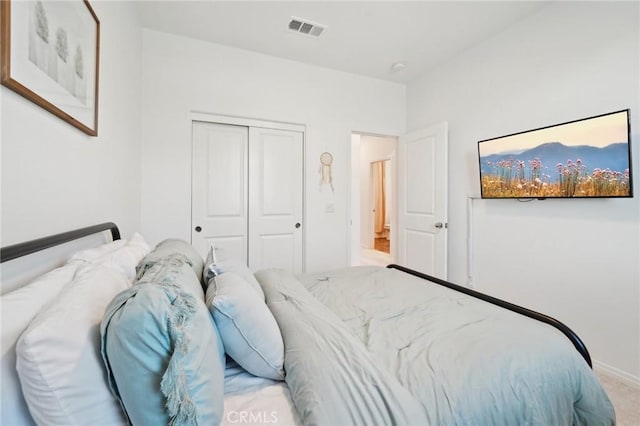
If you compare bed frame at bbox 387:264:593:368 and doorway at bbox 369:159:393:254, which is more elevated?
doorway at bbox 369:159:393:254

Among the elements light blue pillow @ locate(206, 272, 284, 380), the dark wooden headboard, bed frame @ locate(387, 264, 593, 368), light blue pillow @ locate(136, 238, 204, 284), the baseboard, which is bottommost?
the baseboard

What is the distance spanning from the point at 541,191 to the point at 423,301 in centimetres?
163

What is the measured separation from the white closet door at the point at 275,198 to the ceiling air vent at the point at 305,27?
3.36 ft

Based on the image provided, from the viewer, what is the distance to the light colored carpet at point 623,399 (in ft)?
5.34

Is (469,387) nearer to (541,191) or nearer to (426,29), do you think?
(541,191)

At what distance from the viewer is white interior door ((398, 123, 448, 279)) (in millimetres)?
3207

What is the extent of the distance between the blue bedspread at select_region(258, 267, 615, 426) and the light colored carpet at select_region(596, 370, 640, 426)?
0.87m

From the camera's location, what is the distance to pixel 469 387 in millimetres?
941

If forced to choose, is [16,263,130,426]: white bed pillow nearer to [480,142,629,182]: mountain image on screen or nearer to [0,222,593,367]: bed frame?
[0,222,593,367]: bed frame

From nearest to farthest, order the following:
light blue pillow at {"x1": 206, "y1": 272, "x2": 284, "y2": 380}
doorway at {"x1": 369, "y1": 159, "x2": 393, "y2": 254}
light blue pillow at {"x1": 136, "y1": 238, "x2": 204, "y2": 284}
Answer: light blue pillow at {"x1": 206, "y1": 272, "x2": 284, "y2": 380}
light blue pillow at {"x1": 136, "y1": 238, "x2": 204, "y2": 284}
doorway at {"x1": 369, "y1": 159, "x2": 393, "y2": 254}

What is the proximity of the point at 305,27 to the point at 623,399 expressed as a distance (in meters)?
3.71

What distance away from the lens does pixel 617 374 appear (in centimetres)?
201

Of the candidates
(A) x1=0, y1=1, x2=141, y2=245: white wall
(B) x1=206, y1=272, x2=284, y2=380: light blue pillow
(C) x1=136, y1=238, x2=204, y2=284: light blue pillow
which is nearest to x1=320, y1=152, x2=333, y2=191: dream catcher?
(A) x1=0, y1=1, x2=141, y2=245: white wall

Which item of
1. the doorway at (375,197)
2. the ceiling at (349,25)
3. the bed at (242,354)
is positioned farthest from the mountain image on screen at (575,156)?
the doorway at (375,197)
